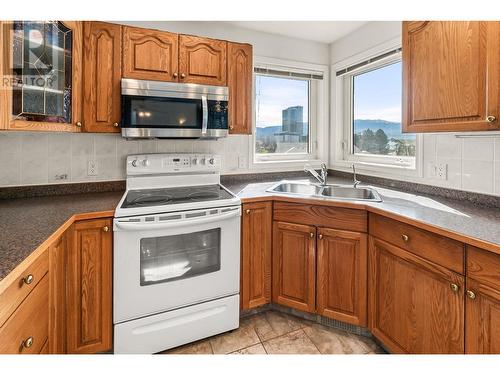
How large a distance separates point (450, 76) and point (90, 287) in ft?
7.27

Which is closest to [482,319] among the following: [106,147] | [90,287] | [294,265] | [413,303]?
[413,303]

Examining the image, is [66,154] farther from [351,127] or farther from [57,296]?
[351,127]

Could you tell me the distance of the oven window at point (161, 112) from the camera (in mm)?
1944

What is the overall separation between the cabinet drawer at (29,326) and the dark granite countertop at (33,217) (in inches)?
7.2

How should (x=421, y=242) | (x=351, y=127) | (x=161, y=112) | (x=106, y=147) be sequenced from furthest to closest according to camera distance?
(x=351, y=127) < (x=106, y=147) < (x=161, y=112) < (x=421, y=242)

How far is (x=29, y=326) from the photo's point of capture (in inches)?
43.0

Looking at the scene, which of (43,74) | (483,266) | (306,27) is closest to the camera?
(483,266)

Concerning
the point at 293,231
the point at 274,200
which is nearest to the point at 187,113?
the point at 274,200

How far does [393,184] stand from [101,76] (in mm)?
2288

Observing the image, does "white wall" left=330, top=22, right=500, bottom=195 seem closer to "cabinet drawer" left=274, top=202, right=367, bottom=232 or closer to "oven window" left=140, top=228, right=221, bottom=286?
"cabinet drawer" left=274, top=202, right=367, bottom=232

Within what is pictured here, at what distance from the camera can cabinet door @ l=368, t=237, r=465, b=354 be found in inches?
51.1

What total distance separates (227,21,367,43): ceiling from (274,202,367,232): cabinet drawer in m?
1.62

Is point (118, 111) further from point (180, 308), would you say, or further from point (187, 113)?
point (180, 308)

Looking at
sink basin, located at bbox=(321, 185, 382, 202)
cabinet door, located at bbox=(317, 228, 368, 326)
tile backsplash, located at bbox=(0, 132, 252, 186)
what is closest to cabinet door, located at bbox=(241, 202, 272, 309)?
cabinet door, located at bbox=(317, 228, 368, 326)
